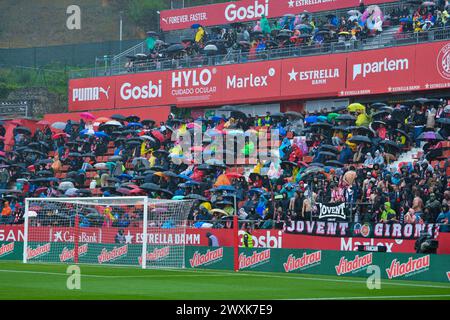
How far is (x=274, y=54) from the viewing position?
47.7m

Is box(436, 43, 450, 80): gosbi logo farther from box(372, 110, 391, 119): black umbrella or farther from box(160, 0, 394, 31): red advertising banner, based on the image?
box(160, 0, 394, 31): red advertising banner

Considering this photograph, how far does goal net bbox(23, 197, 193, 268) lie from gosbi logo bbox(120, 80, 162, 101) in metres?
16.3

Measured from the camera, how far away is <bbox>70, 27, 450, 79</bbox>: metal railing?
42.1 metres

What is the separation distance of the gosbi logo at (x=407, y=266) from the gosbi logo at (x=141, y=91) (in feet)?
88.2

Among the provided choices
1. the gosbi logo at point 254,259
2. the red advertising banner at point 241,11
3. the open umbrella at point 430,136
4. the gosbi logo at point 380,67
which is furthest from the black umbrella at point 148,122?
the gosbi logo at point 254,259

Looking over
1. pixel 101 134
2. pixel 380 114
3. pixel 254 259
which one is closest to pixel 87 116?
pixel 101 134

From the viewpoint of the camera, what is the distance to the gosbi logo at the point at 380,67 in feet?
139

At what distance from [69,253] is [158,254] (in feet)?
14.3

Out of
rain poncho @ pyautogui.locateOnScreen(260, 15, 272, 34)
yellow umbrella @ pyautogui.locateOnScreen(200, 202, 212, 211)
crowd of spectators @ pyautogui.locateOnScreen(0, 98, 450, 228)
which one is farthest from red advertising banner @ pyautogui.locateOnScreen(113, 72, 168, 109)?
yellow umbrella @ pyautogui.locateOnScreen(200, 202, 212, 211)

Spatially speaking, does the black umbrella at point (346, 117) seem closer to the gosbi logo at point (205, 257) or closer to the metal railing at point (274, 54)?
the metal railing at point (274, 54)

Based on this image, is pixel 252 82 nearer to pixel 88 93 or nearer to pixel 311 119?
pixel 311 119

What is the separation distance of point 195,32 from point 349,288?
34.3 m

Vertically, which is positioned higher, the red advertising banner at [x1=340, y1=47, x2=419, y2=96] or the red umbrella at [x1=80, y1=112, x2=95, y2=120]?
the red advertising banner at [x1=340, y1=47, x2=419, y2=96]
